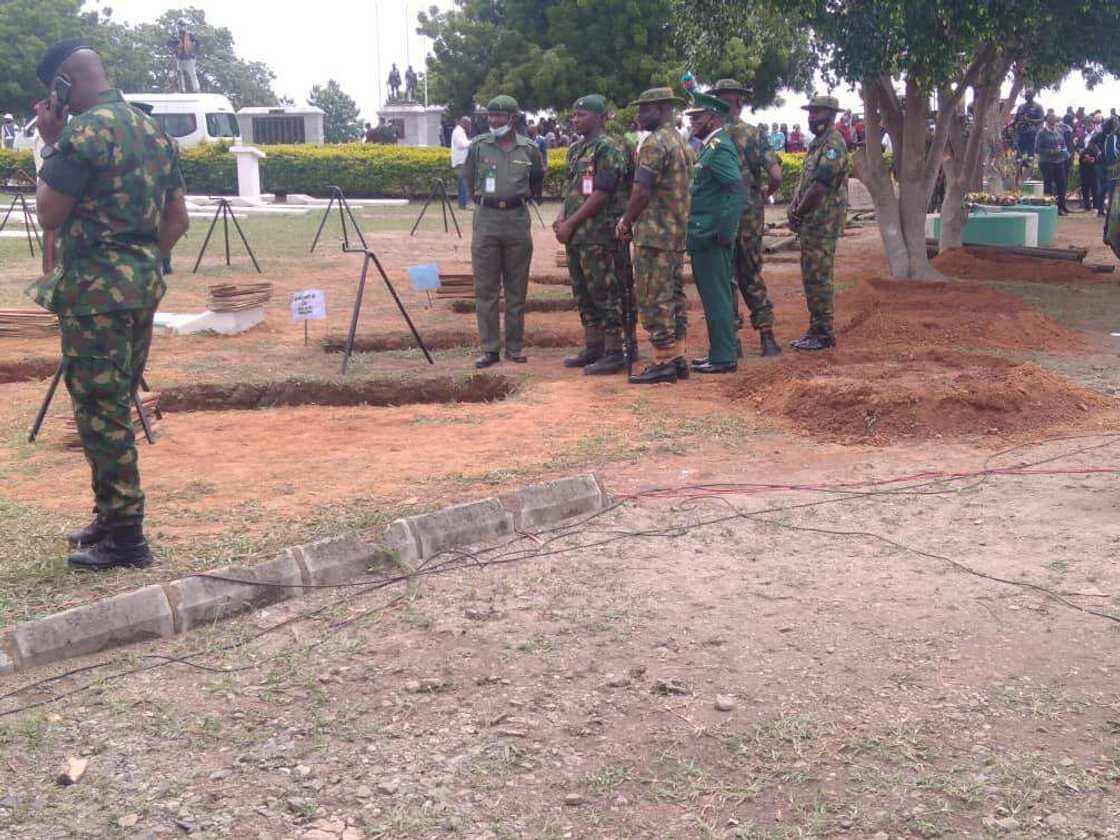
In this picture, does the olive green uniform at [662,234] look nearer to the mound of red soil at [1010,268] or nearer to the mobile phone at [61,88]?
the mobile phone at [61,88]

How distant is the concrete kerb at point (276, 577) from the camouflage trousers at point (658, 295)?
9.71 ft

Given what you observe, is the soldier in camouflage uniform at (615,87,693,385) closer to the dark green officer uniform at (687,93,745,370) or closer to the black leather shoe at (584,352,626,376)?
the dark green officer uniform at (687,93,745,370)

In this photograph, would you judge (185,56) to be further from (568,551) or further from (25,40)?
(568,551)

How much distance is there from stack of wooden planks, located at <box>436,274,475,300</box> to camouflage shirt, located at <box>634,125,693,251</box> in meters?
4.73

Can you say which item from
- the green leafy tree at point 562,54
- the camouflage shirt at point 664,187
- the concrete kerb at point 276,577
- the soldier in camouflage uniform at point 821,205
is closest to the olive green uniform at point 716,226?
the camouflage shirt at point 664,187

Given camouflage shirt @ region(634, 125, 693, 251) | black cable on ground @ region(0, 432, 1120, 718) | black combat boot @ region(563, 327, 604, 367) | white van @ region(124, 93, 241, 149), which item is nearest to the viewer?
black cable on ground @ region(0, 432, 1120, 718)

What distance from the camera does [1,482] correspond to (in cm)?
646

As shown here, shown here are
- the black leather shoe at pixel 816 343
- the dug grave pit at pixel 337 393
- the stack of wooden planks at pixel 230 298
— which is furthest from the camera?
the stack of wooden planks at pixel 230 298

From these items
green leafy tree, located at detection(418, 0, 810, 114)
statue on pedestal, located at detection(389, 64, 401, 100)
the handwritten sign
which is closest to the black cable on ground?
the handwritten sign

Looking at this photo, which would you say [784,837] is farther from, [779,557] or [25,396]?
[25,396]

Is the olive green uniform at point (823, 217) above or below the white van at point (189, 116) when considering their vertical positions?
below

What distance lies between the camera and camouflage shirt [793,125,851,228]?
9614 millimetres

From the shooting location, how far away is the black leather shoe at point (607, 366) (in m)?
9.21

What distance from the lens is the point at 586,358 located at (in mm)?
9531
